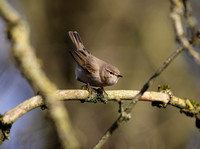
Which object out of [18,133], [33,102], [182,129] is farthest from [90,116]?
[33,102]

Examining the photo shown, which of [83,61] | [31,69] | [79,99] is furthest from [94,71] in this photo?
[31,69]

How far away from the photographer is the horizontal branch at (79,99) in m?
2.83

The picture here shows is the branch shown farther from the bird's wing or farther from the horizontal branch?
the bird's wing

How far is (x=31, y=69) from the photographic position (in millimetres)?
1646

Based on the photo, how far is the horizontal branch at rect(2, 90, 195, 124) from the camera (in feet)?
9.29

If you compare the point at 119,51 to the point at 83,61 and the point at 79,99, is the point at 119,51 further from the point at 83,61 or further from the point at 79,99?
the point at 79,99

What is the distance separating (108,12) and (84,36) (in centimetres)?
121

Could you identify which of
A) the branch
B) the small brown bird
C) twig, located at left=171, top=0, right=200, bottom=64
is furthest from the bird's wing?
the branch

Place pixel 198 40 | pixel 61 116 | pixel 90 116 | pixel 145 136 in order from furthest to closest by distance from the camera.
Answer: pixel 90 116
pixel 145 136
pixel 198 40
pixel 61 116

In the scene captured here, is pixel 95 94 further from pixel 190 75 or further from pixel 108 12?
→ pixel 190 75

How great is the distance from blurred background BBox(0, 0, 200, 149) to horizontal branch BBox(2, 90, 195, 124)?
15.5 feet

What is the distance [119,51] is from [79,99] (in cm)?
685

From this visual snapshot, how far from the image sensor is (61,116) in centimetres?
166

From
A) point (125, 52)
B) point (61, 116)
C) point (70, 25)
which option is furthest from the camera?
point (125, 52)
